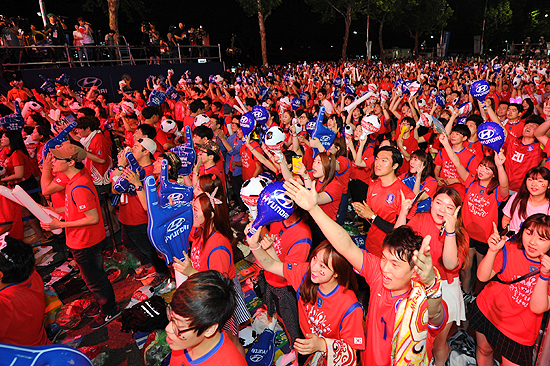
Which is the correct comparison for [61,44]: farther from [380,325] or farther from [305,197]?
[380,325]

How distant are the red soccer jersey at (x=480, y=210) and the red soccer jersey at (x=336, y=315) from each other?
2101 millimetres

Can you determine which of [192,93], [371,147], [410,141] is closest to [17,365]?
[371,147]

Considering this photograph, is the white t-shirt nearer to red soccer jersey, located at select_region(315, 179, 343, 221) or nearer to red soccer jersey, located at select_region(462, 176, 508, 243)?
red soccer jersey, located at select_region(462, 176, 508, 243)

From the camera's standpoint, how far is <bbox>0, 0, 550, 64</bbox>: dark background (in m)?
26.2

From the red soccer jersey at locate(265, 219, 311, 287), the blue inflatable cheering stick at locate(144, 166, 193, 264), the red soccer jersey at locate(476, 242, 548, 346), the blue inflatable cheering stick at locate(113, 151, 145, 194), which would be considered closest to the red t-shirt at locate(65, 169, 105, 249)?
the blue inflatable cheering stick at locate(113, 151, 145, 194)

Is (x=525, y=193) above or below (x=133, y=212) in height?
above

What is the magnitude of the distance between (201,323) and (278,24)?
43520 millimetres

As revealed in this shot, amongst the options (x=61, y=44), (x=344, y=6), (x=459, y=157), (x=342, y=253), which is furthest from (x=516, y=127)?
(x=344, y=6)

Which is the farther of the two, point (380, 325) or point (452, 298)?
point (452, 298)

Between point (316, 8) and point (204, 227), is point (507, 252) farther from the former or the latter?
point (316, 8)

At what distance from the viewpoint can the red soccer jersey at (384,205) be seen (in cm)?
339

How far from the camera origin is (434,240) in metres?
2.78

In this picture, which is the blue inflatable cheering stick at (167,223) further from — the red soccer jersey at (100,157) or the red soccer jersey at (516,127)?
the red soccer jersey at (516,127)

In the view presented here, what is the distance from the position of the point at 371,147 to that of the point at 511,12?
58299 mm
